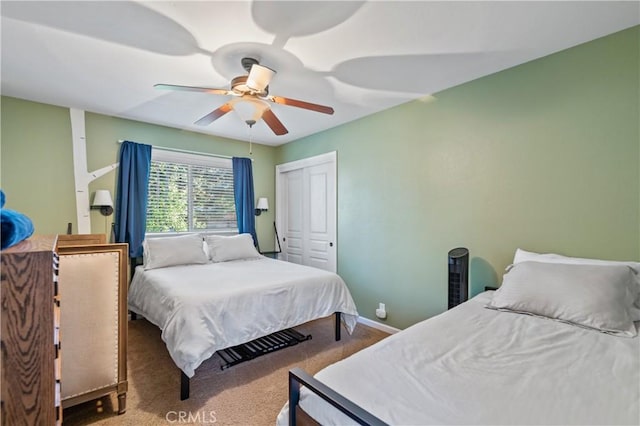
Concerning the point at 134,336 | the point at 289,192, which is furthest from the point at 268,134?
the point at 134,336

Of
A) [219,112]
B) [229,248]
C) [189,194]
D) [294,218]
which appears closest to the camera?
[219,112]

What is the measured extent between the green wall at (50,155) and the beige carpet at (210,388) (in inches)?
61.0

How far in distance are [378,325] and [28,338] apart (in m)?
3.21

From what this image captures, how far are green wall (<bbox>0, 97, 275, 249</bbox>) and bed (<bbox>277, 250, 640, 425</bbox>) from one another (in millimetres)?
3365

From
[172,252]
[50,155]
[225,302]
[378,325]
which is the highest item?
[50,155]

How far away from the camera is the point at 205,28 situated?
1859 mm

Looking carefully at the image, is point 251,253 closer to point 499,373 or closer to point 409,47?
point 409,47

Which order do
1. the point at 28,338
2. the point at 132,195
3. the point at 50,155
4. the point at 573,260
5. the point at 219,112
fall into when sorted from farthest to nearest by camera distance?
the point at 132,195 → the point at 50,155 → the point at 219,112 → the point at 573,260 → the point at 28,338

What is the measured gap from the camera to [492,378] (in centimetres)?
112

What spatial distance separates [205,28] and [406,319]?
308 centimetres

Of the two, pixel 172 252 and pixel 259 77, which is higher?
pixel 259 77

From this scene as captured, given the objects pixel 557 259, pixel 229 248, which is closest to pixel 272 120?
pixel 229 248

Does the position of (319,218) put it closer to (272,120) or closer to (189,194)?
(189,194)

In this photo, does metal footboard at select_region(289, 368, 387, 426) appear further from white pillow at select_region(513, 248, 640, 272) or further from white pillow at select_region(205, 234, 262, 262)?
white pillow at select_region(205, 234, 262, 262)
